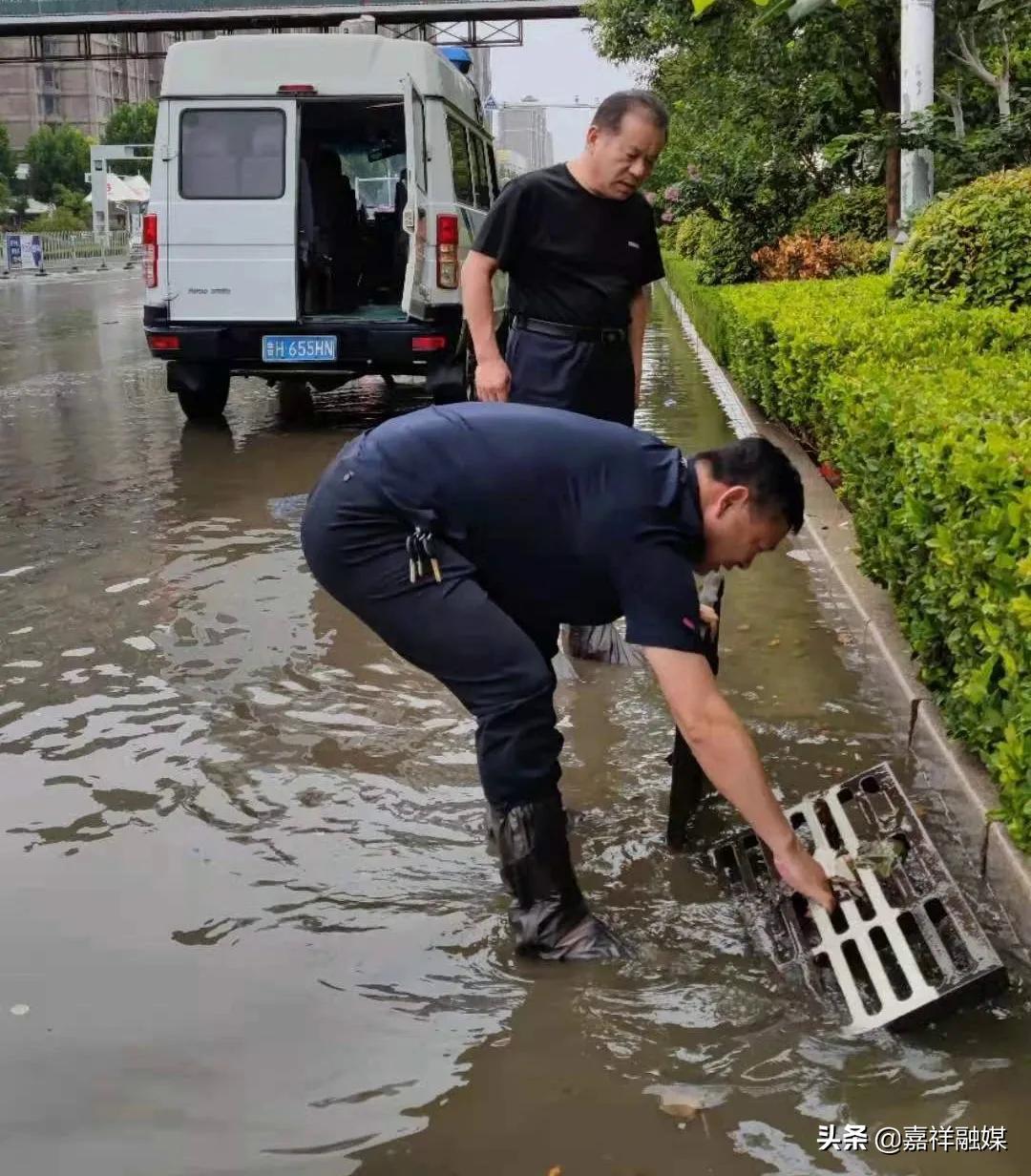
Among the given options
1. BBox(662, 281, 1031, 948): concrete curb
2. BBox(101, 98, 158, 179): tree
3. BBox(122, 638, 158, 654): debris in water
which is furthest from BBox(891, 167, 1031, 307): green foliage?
BBox(101, 98, 158, 179): tree

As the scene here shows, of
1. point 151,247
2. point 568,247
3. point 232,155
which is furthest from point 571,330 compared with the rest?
point 151,247

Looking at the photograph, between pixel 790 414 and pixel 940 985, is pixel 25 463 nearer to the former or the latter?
pixel 790 414

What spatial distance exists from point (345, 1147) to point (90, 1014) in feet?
2.43

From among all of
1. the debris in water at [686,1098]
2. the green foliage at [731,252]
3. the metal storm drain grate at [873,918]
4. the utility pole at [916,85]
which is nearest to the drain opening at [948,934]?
the metal storm drain grate at [873,918]

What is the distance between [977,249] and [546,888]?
704cm

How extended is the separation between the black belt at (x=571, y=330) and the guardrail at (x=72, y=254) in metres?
41.4

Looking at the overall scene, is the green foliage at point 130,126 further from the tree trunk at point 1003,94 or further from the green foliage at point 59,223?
the tree trunk at point 1003,94

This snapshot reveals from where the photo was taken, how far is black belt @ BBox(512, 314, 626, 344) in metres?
4.88

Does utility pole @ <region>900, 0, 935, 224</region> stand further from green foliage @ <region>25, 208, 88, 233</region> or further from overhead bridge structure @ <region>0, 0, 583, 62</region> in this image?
green foliage @ <region>25, 208, 88, 233</region>

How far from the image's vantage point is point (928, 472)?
4074 mm

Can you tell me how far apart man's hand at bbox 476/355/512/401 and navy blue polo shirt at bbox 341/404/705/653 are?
1.51 m

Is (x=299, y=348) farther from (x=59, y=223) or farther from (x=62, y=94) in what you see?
(x=62, y=94)

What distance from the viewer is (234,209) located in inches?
412

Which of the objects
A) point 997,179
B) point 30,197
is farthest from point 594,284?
point 30,197
